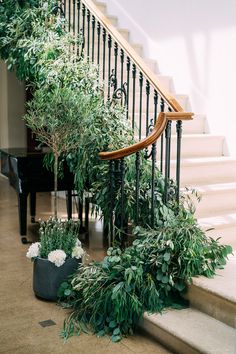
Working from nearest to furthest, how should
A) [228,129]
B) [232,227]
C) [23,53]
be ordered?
[232,227] → [23,53] → [228,129]

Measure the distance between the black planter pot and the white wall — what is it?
2.56 metres

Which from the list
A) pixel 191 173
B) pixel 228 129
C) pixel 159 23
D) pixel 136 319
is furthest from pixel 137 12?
pixel 136 319

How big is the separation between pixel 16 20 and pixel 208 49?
6.95 feet

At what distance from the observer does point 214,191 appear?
5277mm

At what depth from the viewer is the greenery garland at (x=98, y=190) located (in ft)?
12.5

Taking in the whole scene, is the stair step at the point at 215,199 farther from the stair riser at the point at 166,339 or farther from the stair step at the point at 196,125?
the stair riser at the point at 166,339

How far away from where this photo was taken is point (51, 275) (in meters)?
4.26

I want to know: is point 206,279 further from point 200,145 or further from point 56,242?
point 200,145

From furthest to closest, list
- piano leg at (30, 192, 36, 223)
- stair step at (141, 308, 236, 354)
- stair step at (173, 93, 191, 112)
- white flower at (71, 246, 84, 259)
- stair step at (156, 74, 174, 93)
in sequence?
piano leg at (30, 192, 36, 223) → stair step at (156, 74, 174, 93) → stair step at (173, 93, 191, 112) → white flower at (71, 246, 84, 259) → stair step at (141, 308, 236, 354)

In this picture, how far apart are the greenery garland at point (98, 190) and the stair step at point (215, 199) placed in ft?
2.22

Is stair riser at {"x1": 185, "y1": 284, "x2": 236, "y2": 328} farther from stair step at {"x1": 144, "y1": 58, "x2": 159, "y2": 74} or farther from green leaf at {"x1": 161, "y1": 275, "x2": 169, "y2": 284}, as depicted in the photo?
stair step at {"x1": 144, "y1": 58, "x2": 159, "y2": 74}

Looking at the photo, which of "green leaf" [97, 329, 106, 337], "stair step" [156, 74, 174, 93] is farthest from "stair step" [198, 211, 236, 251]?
"stair step" [156, 74, 174, 93]

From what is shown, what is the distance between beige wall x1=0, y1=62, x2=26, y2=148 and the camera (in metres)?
11.0

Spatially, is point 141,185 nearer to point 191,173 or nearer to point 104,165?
point 104,165
